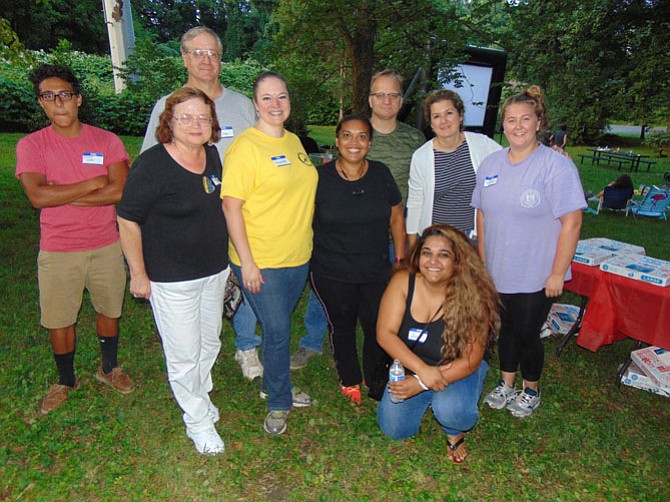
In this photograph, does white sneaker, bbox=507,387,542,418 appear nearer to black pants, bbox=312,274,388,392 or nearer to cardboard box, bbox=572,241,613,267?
black pants, bbox=312,274,388,392

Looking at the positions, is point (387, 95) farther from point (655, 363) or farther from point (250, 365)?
point (655, 363)

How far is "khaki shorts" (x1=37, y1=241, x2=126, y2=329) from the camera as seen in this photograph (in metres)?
3.06

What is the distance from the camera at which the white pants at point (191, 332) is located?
8.59ft

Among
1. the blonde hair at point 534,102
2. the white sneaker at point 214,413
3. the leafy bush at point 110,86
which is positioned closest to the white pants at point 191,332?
the white sneaker at point 214,413

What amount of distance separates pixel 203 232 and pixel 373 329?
4.39 ft

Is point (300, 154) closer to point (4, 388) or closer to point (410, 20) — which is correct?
point (4, 388)

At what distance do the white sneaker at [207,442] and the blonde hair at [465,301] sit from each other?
1.50 meters

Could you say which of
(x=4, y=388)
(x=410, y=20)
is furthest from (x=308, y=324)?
(x=410, y=20)

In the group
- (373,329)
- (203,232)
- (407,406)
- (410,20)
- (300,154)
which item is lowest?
(407,406)

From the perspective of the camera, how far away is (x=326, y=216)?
115 inches

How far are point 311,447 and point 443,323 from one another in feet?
3.86

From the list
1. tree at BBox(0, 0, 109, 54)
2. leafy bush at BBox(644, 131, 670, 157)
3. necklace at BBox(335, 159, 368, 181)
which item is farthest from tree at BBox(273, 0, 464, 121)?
tree at BBox(0, 0, 109, 54)

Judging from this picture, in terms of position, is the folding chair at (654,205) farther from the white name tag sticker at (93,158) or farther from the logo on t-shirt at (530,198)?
the white name tag sticker at (93,158)

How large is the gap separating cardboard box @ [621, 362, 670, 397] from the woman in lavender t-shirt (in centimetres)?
120
